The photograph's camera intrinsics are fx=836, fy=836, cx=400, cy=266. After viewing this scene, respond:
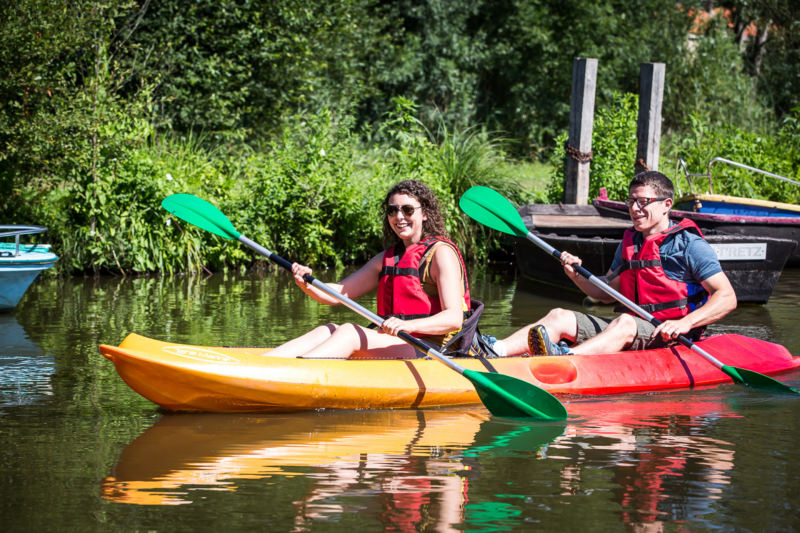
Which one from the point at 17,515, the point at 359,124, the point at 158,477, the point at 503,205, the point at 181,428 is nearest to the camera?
the point at 17,515

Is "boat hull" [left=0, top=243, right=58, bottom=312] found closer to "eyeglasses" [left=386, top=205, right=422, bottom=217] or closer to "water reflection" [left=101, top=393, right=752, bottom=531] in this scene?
"water reflection" [left=101, top=393, right=752, bottom=531]

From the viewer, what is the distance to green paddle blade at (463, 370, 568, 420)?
3803 millimetres

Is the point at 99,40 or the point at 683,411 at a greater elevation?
the point at 99,40

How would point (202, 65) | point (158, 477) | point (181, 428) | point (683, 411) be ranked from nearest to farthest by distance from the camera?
point (158, 477)
point (181, 428)
point (683, 411)
point (202, 65)

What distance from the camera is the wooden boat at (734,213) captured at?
8.57 meters

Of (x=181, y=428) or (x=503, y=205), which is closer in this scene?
(x=181, y=428)

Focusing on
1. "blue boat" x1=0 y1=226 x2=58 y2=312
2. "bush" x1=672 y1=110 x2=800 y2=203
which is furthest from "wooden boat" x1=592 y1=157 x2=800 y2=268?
"blue boat" x1=0 y1=226 x2=58 y2=312

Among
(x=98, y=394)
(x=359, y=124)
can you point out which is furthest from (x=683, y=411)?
(x=359, y=124)

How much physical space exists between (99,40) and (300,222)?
2812mm

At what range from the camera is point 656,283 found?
14.3 feet

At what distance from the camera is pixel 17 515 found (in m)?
2.61

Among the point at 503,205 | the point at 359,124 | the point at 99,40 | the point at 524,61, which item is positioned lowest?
the point at 503,205

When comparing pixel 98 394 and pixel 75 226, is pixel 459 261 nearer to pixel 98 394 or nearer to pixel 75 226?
pixel 98 394

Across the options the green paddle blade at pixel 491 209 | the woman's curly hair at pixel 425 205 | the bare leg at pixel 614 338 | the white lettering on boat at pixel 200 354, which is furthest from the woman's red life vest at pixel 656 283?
the white lettering on boat at pixel 200 354
